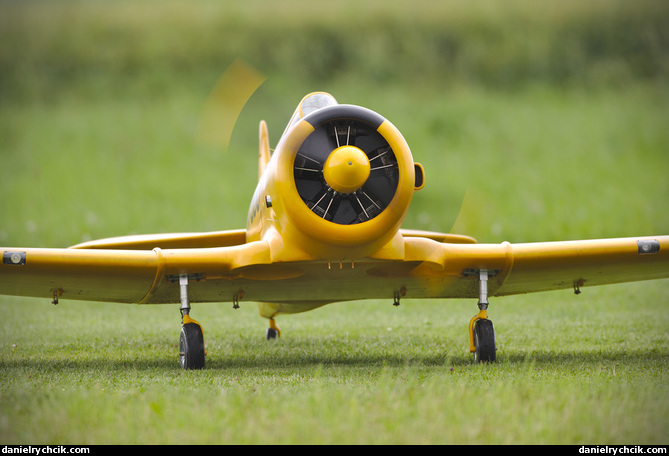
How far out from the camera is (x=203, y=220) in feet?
85.0

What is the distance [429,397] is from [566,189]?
22.7 m

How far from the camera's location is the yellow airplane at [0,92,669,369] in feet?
25.7

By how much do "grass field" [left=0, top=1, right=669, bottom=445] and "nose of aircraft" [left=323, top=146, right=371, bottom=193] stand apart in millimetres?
1811

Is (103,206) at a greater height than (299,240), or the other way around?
(103,206)

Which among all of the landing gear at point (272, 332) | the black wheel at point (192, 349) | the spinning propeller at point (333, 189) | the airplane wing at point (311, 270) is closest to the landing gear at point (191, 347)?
the black wheel at point (192, 349)

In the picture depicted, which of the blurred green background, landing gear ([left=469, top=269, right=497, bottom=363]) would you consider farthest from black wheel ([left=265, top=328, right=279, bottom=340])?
the blurred green background

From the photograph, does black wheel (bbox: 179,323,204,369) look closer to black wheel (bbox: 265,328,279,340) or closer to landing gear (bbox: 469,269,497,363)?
landing gear (bbox: 469,269,497,363)

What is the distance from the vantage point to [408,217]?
16547 mm

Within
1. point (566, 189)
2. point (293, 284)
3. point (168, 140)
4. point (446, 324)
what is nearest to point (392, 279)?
point (293, 284)

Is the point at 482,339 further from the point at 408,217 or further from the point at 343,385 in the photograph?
the point at 408,217

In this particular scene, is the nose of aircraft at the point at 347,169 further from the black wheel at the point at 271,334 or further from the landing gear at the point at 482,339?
the black wheel at the point at 271,334

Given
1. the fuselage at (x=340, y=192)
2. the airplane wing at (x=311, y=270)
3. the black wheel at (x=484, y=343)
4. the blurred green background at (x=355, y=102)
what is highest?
the blurred green background at (x=355, y=102)

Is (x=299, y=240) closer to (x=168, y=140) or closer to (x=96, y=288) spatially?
(x=96, y=288)

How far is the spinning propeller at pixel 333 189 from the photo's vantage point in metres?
7.83
